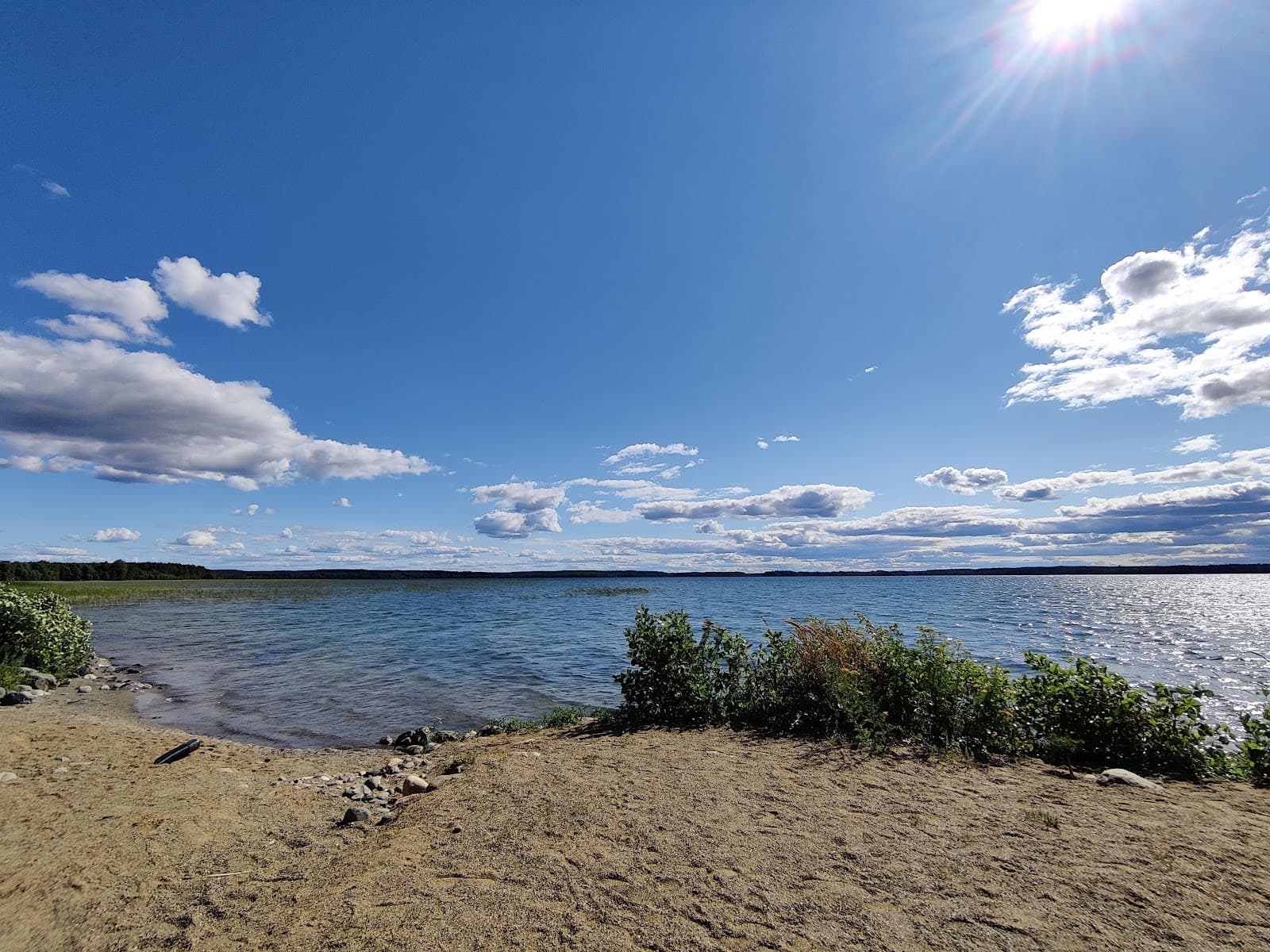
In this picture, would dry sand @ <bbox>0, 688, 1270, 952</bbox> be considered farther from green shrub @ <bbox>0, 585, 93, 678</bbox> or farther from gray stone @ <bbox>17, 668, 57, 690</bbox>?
green shrub @ <bbox>0, 585, 93, 678</bbox>

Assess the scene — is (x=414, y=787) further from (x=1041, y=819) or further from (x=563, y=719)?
(x=1041, y=819)

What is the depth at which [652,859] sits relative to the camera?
17.9 ft

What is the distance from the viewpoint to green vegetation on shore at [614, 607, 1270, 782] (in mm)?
8477

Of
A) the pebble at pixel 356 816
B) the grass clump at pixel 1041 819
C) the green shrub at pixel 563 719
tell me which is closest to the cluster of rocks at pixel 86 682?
the green shrub at pixel 563 719

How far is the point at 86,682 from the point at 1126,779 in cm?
2656

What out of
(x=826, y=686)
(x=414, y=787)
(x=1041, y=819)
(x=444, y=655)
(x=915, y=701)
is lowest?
(x=444, y=655)

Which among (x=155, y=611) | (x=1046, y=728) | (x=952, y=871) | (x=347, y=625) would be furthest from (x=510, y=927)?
(x=155, y=611)

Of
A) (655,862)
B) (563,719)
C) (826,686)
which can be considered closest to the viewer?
(655,862)

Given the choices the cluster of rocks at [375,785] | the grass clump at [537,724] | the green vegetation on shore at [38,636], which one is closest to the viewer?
the cluster of rocks at [375,785]

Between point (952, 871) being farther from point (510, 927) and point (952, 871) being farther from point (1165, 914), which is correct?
point (510, 927)

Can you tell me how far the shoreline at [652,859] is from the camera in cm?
437

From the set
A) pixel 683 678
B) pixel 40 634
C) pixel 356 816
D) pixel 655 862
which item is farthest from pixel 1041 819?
pixel 40 634

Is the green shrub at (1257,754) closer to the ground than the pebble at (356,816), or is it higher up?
higher up

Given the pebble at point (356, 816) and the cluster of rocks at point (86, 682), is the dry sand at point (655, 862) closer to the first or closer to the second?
the pebble at point (356, 816)
